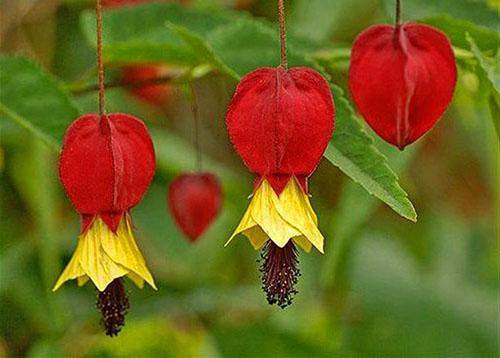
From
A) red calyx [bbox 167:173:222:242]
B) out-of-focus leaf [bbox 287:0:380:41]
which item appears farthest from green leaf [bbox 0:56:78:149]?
out-of-focus leaf [bbox 287:0:380:41]

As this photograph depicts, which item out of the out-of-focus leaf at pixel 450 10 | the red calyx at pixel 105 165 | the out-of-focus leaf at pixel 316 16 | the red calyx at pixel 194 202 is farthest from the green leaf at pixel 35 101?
the out-of-focus leaf at pixel 316 16

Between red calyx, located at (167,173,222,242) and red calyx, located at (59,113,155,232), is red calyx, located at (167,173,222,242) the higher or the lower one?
the lower one

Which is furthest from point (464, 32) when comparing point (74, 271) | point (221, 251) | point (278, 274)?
point (221, 251)

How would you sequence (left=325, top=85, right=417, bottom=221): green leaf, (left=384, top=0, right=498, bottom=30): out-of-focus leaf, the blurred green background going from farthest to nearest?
the blurred green background, (left=384, top=0, right=498, bottom=30): out-of-focus leaf, (left=325, top=85, right=417, bottom=221): green leaf

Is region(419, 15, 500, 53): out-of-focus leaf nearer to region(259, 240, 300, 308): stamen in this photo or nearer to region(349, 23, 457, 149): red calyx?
region(349, 23, 457, 149): red calyx

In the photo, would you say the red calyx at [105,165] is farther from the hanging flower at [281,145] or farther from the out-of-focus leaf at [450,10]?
the out-of-focus leaf at [450,10]

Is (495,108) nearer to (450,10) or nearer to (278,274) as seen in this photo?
(450,10)
